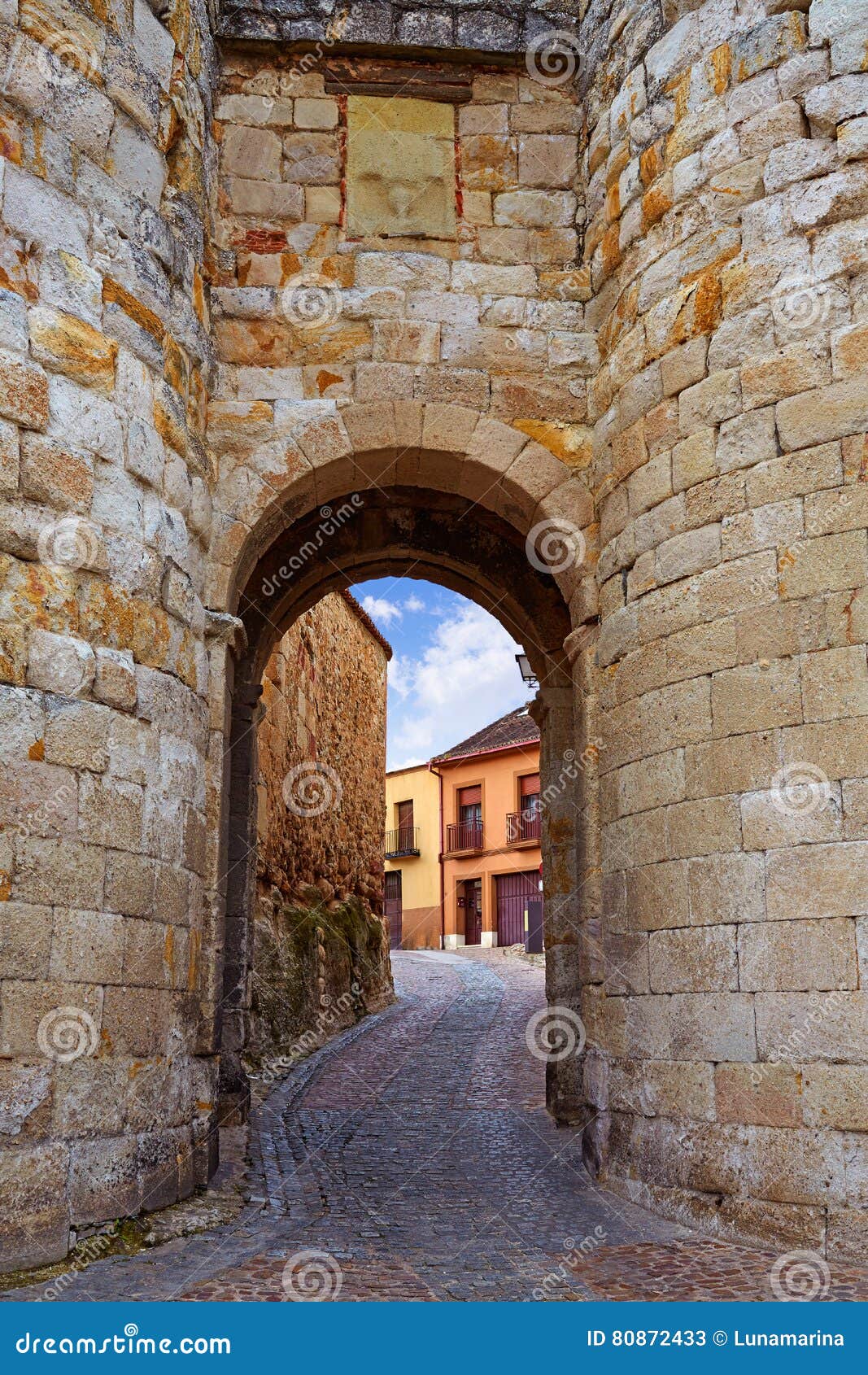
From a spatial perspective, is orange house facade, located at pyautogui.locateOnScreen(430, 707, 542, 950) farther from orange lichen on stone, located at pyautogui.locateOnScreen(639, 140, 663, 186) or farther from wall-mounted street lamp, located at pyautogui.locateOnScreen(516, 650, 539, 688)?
orange lichen on stone, located at pyautogui.locateOnScreen(639, 140, 663, 186)

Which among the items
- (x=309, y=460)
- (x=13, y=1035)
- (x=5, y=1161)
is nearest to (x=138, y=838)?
(x=13, y=1035)

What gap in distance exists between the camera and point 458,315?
598 cm

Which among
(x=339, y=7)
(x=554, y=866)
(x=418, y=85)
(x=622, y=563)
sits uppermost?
(x=339, y=7)

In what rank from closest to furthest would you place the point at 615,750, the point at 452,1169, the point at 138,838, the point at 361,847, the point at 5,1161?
1. the point at 5,1161
2. the point at 138,838
3. the point at 615,750
4. the point at 452,1169
5. the point at 361,847

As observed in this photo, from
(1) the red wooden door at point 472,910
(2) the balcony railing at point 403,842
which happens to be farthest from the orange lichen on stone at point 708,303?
(2) the balcony railing at point 403,842

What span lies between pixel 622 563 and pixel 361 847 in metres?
8.49

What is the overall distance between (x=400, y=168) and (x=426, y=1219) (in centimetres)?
495

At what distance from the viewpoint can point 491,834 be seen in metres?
25.0

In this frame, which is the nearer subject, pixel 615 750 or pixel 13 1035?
pixel 13 1035

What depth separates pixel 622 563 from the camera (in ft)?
17.5

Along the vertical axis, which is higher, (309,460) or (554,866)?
(309,460)

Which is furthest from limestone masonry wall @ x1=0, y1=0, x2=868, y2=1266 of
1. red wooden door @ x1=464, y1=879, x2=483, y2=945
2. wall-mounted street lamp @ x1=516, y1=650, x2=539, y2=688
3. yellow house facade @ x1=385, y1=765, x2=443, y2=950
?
yellow house facade @ x1=385, y1=765, x2=443, y2=950

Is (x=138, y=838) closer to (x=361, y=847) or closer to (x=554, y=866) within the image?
(x=554, y=866)

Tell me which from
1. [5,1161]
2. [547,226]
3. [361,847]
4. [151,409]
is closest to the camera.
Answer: [5,1161]
